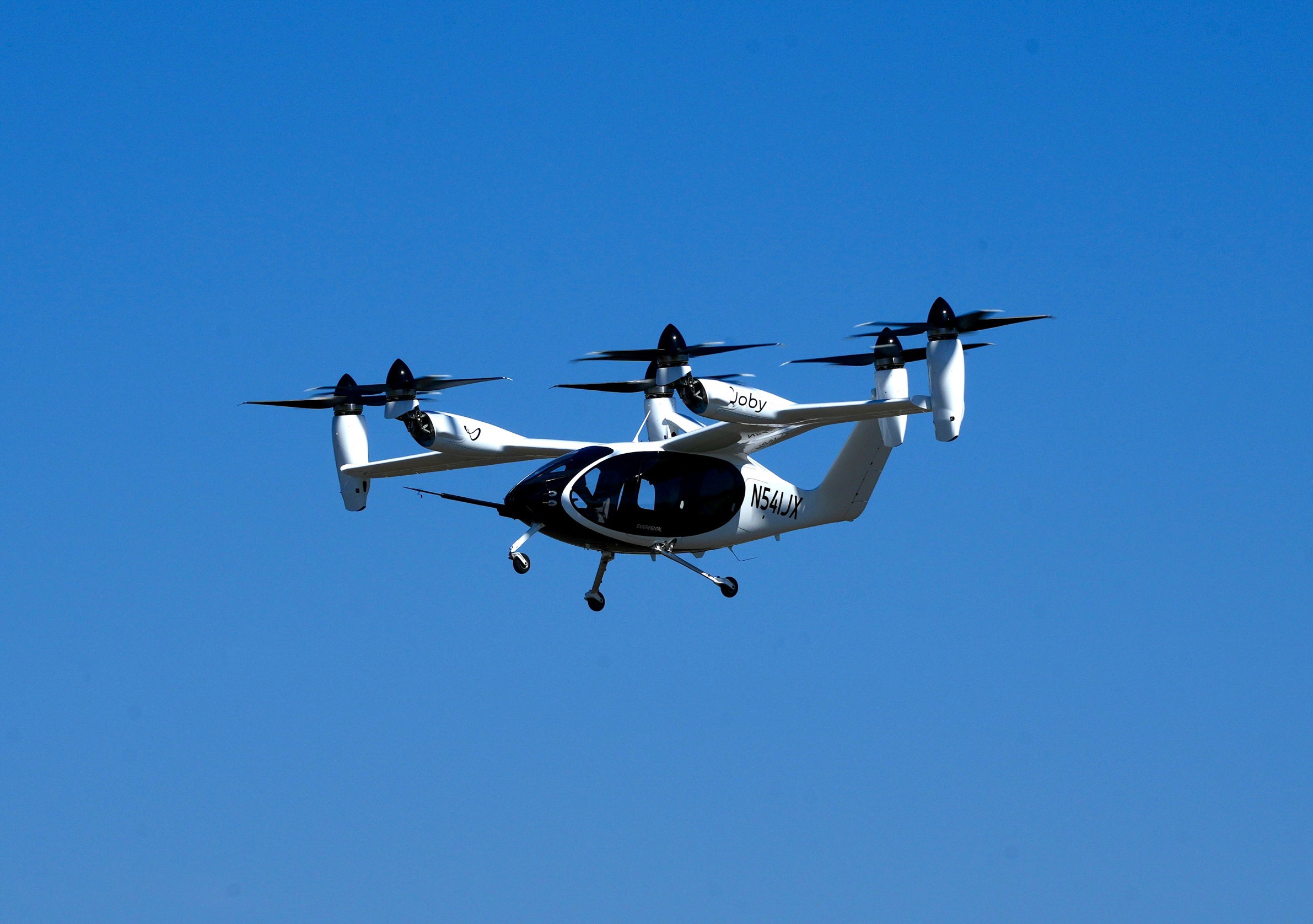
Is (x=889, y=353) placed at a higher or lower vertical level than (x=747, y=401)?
higher

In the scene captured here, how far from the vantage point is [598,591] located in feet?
142

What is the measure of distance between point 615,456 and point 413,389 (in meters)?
4.61

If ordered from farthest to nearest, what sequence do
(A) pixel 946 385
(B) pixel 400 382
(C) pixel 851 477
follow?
(C) pixel 851 477, (B) pixel 400 382, (A) pixel 946 385

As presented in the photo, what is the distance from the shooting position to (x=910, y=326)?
127 feet

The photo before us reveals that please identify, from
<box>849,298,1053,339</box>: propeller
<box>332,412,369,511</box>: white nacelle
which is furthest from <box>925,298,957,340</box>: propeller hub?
<box>332,412,369,511</box>: white nacelle

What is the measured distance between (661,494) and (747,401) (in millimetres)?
3582

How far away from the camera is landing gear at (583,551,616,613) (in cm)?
4312

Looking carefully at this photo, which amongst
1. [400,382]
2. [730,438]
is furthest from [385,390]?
[730,438]

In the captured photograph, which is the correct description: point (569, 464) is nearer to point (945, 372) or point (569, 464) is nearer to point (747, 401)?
point (747, 401)

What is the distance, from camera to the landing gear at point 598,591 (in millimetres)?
43125

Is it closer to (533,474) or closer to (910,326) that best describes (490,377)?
(533,474)

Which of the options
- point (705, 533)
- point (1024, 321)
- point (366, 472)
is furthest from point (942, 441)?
point (366, 472)

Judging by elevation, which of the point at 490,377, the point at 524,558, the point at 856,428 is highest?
the point at 856,428

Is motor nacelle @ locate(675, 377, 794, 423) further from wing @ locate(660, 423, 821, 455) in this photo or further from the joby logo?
wing @ locate(660, 423, 821, 455)
